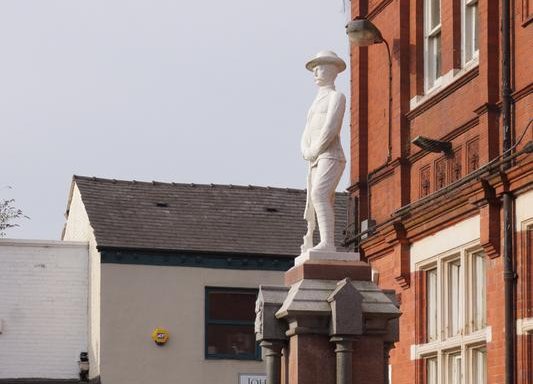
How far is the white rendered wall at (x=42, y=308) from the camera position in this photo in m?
36.3

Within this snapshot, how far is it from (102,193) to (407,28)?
12.6m

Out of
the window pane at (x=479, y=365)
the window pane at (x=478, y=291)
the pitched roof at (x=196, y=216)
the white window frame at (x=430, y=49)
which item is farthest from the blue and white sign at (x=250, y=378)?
the window pane at (x=478, y=291)

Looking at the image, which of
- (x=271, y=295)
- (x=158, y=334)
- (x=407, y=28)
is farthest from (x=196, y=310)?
(x=271, y=295)

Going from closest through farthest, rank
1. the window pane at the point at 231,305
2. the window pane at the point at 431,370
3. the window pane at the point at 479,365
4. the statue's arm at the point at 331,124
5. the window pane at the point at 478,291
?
the statue's arm at the point at 331,124 → the window pane at the point at 478,291 → the window pane at the point at 479,365 → the window pane at the point at 431,370 → the window pane at the point at 231,305

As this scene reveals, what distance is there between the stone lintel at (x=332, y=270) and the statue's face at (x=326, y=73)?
2091 mm

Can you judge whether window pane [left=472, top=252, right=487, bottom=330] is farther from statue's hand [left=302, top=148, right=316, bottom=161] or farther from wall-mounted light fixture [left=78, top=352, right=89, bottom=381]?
wall-mounted light fixture [left=78, top=352, right=89, bottom=381]

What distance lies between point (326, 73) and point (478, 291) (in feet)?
21.5

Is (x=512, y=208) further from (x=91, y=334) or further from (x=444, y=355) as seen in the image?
(x=91, y=334)

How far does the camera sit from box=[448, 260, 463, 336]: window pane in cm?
2491

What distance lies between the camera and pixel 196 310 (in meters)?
36.0

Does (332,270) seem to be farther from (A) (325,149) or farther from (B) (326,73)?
(B) (326,73)

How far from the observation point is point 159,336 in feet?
117

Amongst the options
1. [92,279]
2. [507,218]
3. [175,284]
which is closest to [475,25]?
[507,218]

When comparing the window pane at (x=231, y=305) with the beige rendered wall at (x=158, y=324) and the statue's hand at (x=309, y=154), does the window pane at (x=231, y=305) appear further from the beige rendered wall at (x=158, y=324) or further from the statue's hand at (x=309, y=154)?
the statue's hand at (x=309, y=154)
